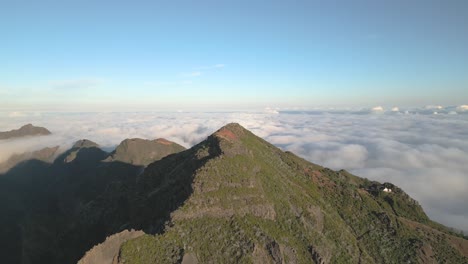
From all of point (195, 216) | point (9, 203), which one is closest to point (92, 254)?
point (195, 216)

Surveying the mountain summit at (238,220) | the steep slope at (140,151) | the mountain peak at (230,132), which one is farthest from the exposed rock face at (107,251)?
the steep slope at (140,151)

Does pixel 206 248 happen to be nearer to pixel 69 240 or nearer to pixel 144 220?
pixel 144 220

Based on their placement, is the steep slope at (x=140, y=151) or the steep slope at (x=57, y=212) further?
the steep slope at (x=140, y=151)

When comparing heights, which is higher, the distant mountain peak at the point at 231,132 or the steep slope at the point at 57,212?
the distant mountain peak at the point at 231,132

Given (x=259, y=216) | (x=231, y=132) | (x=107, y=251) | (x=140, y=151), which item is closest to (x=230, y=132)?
(x=231, y=132)

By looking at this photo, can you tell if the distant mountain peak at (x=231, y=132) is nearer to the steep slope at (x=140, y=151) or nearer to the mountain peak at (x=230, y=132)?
the mountain peak at (x=230, y=132)

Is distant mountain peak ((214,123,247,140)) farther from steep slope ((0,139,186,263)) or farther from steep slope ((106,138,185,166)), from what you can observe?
steep slope ((106,138,185,166))
